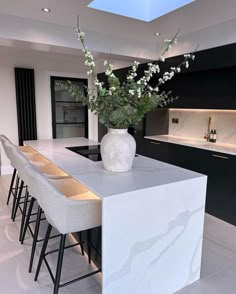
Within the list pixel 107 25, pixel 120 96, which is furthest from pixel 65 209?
pixel 107 25

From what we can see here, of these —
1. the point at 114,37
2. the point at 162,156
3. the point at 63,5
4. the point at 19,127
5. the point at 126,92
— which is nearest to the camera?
the point at 126,92

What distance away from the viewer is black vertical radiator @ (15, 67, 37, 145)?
4.80m

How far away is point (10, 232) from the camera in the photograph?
2.77 metres

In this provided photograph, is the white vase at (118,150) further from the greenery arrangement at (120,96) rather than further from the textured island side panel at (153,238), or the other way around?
the textured island side panel at (153,238)

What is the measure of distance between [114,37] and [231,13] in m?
1.72

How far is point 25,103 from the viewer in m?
4.92

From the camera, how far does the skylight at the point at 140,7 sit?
2645 mm

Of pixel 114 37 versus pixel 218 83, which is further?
pixel 114 37

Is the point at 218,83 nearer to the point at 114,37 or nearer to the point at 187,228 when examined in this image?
the point at 114,37

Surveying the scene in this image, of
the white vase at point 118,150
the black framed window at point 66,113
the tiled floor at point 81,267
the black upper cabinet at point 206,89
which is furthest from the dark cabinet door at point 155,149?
the white vase at point 118,150

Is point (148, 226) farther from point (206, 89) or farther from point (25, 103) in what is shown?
point (25, 103)

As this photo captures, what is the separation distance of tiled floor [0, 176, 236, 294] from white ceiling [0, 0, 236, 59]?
250 centimetres

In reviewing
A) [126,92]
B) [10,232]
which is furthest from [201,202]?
[10,232]

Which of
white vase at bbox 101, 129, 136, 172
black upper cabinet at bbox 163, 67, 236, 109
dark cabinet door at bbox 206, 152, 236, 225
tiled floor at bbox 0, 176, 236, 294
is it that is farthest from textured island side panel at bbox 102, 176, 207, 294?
black upper cabinet at bbox 163, 67, 236, 109
